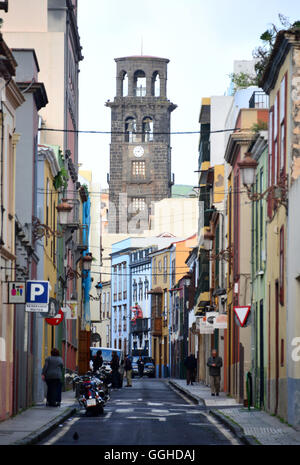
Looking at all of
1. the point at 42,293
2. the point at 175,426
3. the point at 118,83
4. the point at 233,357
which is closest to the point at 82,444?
the point at 175,426

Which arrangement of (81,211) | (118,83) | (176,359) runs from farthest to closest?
(118,83), (176,359), (81,211)

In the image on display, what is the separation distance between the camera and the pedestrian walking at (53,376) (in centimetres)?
3228

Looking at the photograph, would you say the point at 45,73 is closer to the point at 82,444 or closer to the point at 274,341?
the point at 274,341

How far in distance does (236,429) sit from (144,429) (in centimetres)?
184

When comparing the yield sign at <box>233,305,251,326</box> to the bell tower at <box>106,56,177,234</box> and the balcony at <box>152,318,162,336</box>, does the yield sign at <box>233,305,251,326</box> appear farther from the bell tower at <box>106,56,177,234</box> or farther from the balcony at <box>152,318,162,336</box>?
the bell tower at <box>106,56,177,234</box>

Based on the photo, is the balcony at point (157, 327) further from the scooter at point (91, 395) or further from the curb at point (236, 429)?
the scooter at point (91, 395)

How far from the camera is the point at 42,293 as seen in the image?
2669cm

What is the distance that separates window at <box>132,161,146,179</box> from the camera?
146 metres

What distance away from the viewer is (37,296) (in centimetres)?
2666

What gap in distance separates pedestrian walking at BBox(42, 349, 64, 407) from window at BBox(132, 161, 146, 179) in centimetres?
11340

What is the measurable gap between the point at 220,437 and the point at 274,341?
700 cm

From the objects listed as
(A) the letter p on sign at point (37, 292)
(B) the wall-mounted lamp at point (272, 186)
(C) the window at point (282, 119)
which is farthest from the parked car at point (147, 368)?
(C) the window at point (282, 119)

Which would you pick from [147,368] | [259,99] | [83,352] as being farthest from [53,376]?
[147,368]

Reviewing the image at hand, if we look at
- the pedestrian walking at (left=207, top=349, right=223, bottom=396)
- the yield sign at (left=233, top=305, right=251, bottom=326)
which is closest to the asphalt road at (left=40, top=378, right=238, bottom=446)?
the yield sign at (left=233, top=305, right=251, bottom=326)
